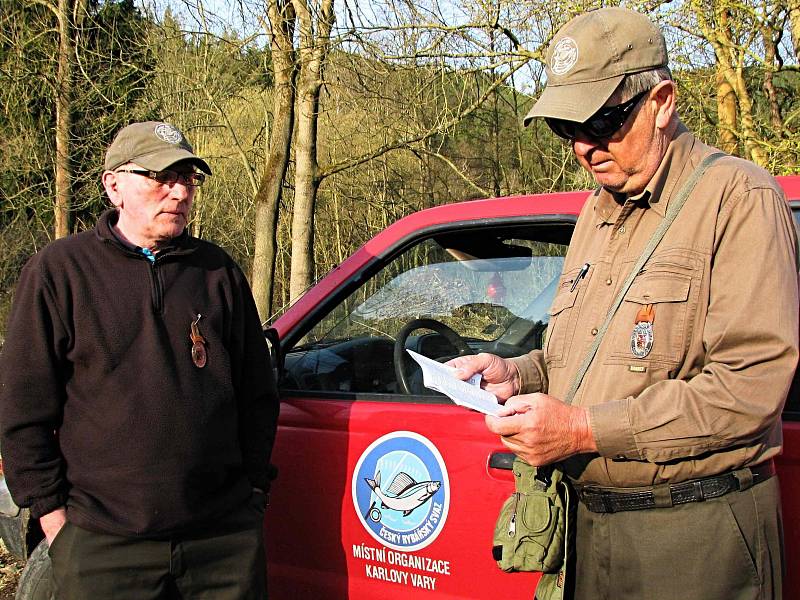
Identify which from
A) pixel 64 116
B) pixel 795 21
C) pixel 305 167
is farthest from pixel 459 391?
pixel 64 116

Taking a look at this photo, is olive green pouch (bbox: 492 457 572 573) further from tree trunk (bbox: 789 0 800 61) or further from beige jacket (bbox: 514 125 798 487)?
tree trunk (bbox: 789 0 800 61)

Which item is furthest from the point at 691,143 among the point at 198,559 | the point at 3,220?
the point at 3,220

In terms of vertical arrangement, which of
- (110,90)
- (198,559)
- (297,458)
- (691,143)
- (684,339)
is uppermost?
(110,90)

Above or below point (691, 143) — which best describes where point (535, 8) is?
above

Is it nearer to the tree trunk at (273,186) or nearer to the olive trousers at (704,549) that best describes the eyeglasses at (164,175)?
the olive trousers at (704,549)

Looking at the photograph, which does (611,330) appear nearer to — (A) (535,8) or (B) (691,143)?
(B) (691,143)

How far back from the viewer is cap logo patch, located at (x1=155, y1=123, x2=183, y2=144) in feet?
7.80

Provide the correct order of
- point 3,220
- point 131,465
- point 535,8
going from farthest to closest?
point 3,220
point 535,8
point 131,465

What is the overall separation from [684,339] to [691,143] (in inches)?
16.9

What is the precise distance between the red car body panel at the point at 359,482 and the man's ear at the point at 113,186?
68 cm

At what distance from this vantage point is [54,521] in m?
2.16

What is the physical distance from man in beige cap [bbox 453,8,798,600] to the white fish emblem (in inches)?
26.0

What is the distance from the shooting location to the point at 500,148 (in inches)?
466

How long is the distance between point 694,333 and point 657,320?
0.23 ft
